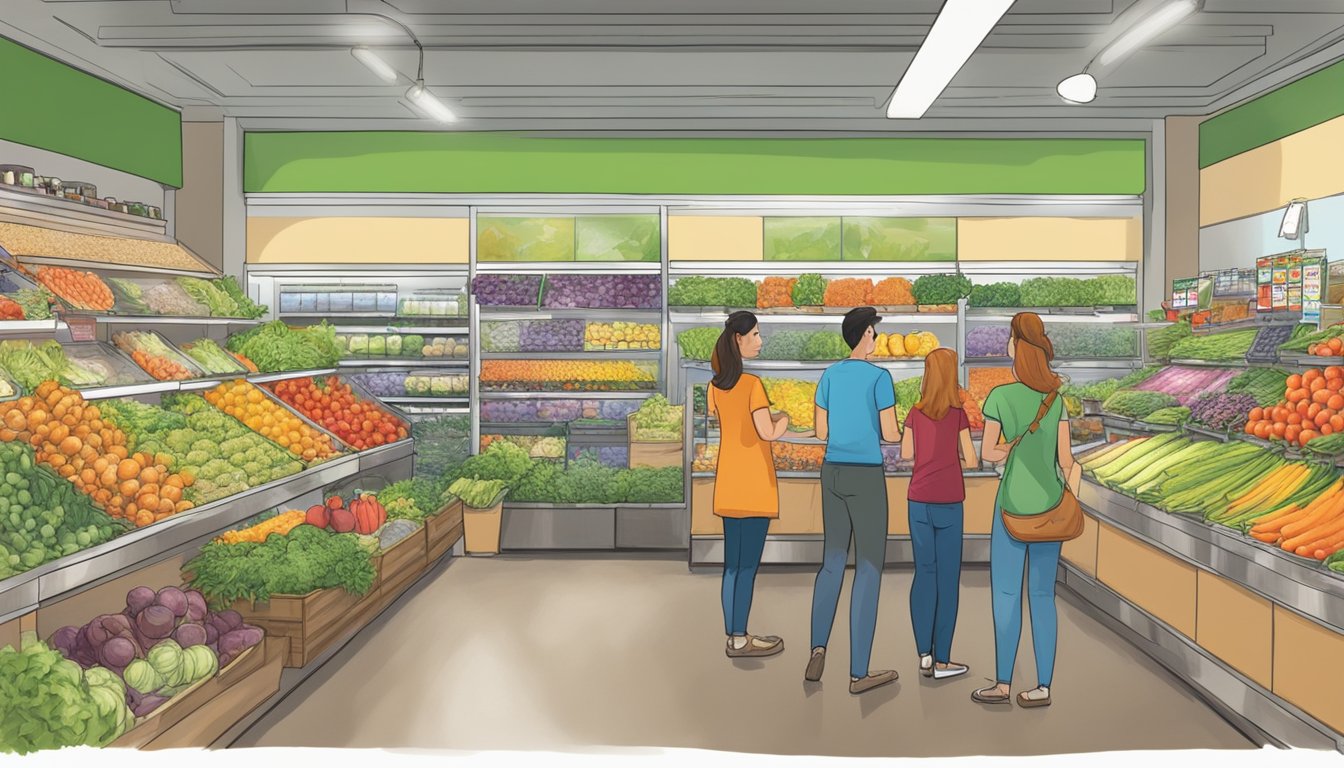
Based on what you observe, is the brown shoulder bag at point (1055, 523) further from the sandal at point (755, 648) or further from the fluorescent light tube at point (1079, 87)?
the fluorescent light tube at point (1079, 87)

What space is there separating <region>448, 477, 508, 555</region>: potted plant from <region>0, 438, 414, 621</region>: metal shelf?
4.67 feet

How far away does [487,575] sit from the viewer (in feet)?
21.8

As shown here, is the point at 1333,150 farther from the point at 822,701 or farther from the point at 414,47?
the point at 414,47

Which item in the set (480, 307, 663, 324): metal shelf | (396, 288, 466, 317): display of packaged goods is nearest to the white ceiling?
(396, 288, 466, 317): display of packaged goods

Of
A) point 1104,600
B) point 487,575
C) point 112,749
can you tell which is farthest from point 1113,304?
point 112,749

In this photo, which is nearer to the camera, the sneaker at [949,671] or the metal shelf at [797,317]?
the sneaker at [949,671]

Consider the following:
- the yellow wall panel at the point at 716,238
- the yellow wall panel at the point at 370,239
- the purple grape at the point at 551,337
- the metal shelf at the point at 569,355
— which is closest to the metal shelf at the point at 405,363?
the metal shelf at the point at 569,355

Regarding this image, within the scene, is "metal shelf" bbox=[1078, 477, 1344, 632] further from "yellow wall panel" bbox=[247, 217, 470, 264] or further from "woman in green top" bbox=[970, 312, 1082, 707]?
"yellow wall panel" bbox=[247, 217, 470, 264]

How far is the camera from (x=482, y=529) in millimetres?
7195

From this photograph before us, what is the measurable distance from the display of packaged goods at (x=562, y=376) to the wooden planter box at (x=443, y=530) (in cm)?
132

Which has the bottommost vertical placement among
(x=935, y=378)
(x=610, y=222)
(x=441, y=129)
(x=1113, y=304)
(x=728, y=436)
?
(x=728, y=436)

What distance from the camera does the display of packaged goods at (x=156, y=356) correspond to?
5.27m

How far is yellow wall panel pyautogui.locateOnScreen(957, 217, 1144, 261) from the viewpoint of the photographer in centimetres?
828

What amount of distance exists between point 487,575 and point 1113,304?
6035 mm
